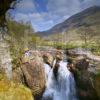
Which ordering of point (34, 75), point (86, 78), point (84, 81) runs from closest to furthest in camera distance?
point (34, 75) → point (86, 78) → point (84, 81)

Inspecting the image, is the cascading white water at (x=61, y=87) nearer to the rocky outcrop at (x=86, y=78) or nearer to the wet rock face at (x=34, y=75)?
the rocky outcrop at (x=86, y=78)

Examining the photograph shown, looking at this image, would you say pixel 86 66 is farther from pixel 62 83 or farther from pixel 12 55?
pixel 12 55

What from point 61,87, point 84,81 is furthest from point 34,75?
point 61,87

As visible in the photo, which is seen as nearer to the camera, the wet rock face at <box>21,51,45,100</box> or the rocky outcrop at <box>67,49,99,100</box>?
the wet rock face at <box>21,51,45,100</box>

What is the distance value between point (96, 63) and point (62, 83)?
4405 mm

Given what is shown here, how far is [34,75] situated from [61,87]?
471 centimetres

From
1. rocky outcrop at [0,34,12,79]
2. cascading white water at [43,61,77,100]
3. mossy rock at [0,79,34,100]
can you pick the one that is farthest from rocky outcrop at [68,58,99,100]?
mossy rock at [0,79,34,100]

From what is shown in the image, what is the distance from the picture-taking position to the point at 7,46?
1168 cm

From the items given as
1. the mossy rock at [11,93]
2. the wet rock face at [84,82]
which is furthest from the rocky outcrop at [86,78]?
the mossy rock at [11,93]

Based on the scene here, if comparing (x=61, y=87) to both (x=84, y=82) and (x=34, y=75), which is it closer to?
(x=84, y=82)

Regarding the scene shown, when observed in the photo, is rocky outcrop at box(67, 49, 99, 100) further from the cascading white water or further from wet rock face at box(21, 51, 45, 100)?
wet rock face at box(21, 51, 45, 100)

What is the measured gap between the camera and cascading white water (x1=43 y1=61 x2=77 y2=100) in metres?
18.7

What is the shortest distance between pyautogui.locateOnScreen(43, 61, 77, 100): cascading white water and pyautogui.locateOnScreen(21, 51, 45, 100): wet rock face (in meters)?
1.86

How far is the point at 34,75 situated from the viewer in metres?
15.8
